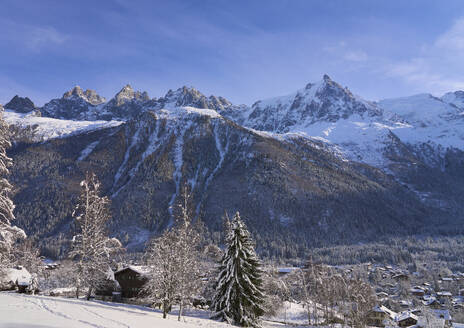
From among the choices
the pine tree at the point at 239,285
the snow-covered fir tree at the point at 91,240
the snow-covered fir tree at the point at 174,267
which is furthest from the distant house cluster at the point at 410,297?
the snow-covered fir tree at the point at 91,240

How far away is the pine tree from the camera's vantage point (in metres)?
32.1

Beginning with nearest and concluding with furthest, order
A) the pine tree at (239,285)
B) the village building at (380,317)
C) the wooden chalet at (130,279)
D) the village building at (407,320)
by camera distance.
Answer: the pine tree at (239,285) → the wooden chalet at (130,279) → the village building at (380,317) → the village building at (407,320)

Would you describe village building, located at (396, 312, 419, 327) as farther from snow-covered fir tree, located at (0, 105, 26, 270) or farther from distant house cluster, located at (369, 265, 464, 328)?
snow-covered fir tree, located at (0, 105, 26, 270)

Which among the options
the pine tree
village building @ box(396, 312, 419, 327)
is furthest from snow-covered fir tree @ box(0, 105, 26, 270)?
village building @ box(396, 312, 419, 327)

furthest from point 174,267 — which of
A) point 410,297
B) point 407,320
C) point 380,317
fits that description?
point 410,297

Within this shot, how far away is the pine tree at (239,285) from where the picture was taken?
32094mm

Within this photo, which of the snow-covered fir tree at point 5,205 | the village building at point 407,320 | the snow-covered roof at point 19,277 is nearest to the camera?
the snow-covered fir tree at point 5,205

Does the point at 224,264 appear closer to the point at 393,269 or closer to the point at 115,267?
the point at 115,267

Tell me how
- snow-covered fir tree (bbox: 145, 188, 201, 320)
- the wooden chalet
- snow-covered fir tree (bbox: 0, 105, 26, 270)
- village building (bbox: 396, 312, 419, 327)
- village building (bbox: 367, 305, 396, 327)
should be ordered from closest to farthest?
1. snow-covered fir tree (bbox: 0, 105, 26, 270)
2. snow-covered fir tree (bbox: 145, 188, 201, 320)
3. the wooden chalet
4. village building (bbox: 367, 305, 396, 327)
5. village building (bbox: 396, 312, 419, 327)

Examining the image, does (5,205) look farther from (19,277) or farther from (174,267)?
(19,277)

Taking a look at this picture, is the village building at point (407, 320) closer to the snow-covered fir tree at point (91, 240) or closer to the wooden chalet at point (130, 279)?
the wooden chalet at point (130, 279)

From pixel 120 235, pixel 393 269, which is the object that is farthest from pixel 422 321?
pixel 120 235

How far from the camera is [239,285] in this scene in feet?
107

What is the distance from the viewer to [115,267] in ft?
224
